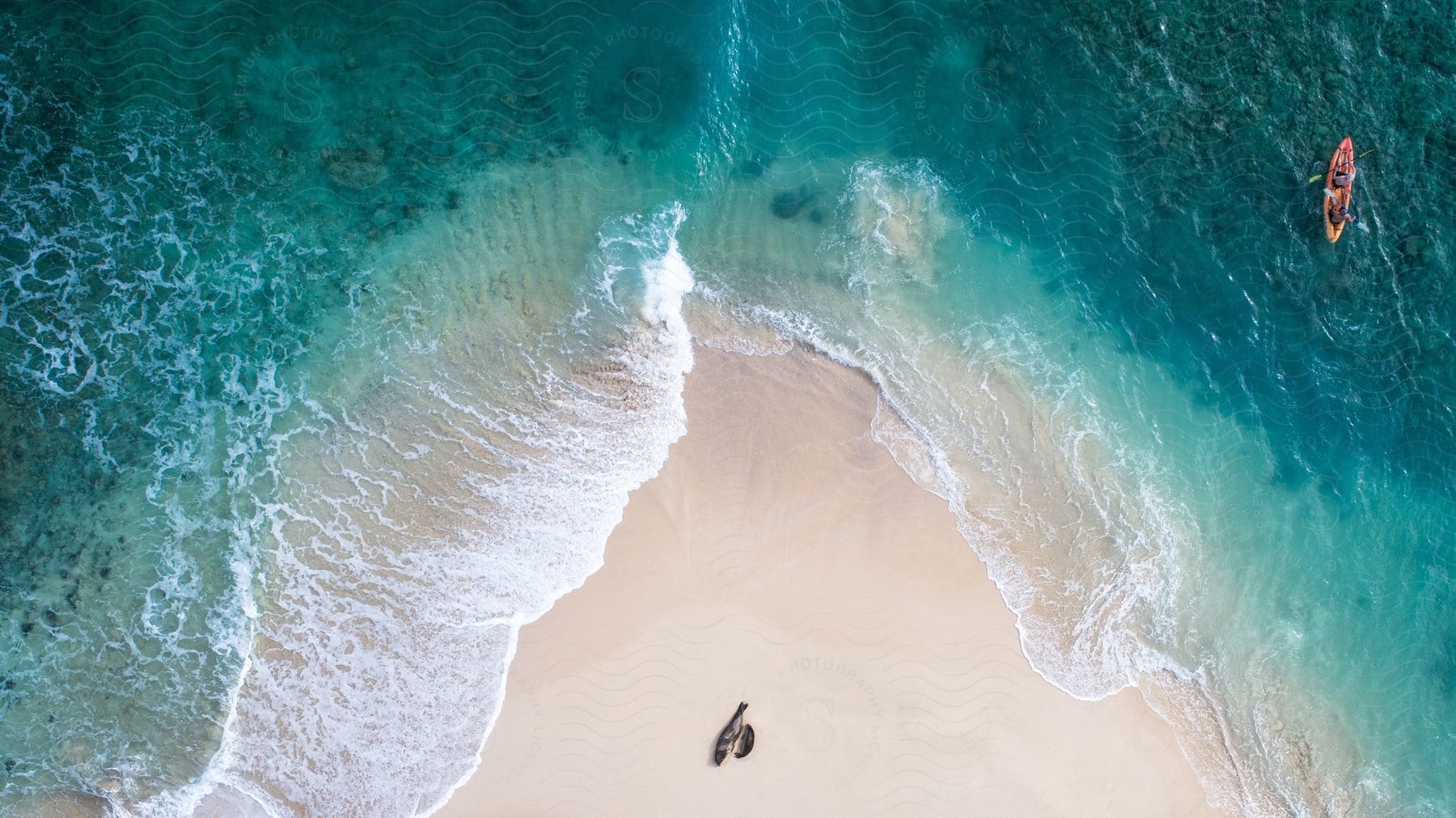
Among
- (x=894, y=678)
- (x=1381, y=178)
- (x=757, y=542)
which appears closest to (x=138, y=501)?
(x=757, y=542)

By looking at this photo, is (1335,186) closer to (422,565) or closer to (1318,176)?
(1318,176)

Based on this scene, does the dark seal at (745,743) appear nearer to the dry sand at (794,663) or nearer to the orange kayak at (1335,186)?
the dry sand at (794,663)

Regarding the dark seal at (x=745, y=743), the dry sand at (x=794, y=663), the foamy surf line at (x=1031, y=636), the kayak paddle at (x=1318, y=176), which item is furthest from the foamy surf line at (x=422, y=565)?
the kayak paddle at (x=1318, y=176)

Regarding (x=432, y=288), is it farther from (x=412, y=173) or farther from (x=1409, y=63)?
(x=1409, y=63)

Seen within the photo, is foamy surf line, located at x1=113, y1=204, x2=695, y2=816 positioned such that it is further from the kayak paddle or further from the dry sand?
the kayak paddle

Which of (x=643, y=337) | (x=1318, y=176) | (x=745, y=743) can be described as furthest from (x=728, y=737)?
(x=1318, y=176)

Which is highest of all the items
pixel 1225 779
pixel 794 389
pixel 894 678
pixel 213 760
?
pixel 794 389
